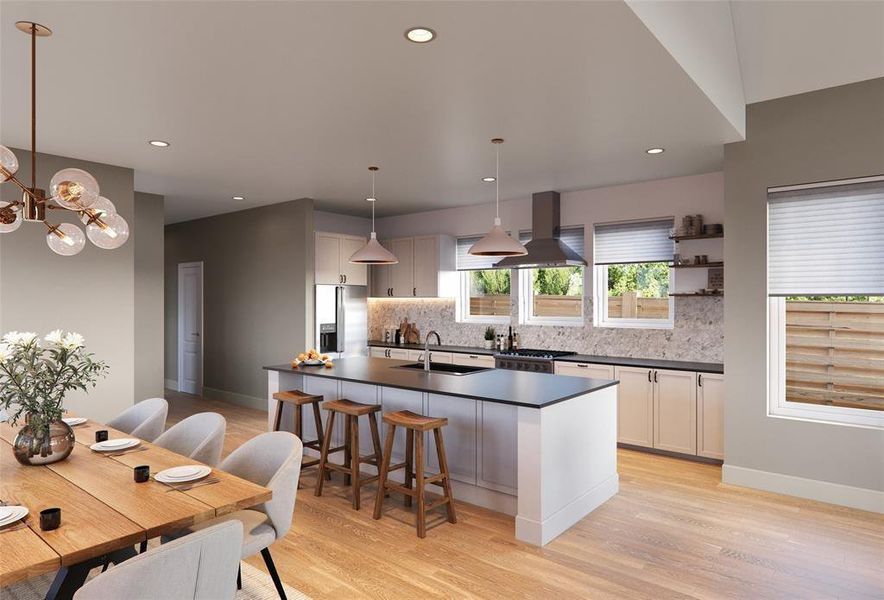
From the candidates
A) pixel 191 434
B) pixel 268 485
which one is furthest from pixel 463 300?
pixel 268 485

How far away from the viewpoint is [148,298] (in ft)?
21.1

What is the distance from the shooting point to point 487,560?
10.1 feet

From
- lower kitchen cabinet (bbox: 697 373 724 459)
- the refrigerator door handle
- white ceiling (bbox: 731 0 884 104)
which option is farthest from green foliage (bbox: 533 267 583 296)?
white ceiling (bbox: 731 0 884 104)

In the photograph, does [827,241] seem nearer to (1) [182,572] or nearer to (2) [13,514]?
(1) [182,572]

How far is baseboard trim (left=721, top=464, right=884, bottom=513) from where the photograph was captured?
3758 millimetres

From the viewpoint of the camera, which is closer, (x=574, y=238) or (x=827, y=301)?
(x=827, y=301)

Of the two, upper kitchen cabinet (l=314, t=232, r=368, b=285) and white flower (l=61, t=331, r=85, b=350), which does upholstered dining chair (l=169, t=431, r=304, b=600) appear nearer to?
white flower (l=61, t=331, r=85, b=350)

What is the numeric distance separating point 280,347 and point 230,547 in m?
5.45

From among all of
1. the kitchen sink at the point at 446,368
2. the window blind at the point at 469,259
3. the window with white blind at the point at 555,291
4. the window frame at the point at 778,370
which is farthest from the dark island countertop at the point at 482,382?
the window blind at the point at 469,259

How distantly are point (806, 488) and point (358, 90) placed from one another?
424 centimetres

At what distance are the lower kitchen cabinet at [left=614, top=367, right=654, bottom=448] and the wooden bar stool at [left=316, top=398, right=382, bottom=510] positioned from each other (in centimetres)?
250

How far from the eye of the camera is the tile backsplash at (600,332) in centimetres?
537

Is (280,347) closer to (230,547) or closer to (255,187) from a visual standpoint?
(255,187)

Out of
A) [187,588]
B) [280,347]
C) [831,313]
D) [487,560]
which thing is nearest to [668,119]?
[831,313]
